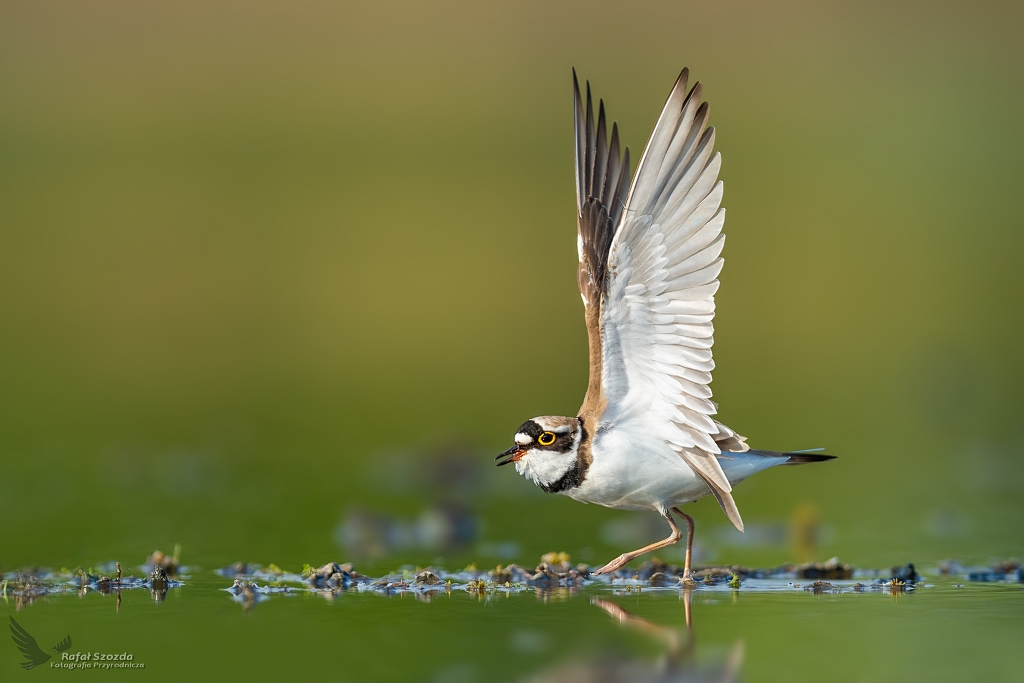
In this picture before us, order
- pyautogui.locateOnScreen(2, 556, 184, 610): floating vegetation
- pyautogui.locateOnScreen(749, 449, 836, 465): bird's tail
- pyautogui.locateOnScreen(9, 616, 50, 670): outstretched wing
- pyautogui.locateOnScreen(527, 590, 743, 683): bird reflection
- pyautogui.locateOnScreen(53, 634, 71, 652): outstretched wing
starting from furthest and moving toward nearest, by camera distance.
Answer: pyautogui.locateOnScreen(749, 449, 836, 465): bird's tail → pyautogui.locateOnScreen(2, 556, 184, 610): floating vegetation → pyautogui.locateOnScreen(53, 634, 71, 652): outstretched wing → pyautogui.locateOnScreen(9, 616, 50, 670): outstretched wing → pyautogui.locateOnScreen(527, 590, 743, 683): bird reflection

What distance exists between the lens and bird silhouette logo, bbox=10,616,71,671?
6.63 metres

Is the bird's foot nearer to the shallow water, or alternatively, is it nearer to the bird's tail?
the shallow water

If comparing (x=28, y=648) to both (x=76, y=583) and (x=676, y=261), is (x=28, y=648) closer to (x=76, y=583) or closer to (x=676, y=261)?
(x=76, y=583)

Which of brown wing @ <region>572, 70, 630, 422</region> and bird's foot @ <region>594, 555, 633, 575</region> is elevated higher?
brown wing @ <region>572, 70, 630, 422</region>

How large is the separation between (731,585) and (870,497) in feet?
14.2

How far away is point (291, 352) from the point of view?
61.5ft

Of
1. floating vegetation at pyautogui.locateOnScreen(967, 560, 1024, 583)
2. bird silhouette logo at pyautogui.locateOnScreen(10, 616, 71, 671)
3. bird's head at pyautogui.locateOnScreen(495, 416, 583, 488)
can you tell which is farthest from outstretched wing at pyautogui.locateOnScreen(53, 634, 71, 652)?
floating vegetation at pyautogui.locateOnScreen(967, 560, 1024, 583)

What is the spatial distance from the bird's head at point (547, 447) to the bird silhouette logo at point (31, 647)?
10.3ft

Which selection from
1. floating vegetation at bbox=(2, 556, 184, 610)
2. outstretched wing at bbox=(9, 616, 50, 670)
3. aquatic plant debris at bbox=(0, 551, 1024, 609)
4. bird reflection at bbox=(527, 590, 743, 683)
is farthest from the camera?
aquatic plant debris at bbox=(0, 551, 1024, 609)

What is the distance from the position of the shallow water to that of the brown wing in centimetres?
164

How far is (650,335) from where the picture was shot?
8.65 metres

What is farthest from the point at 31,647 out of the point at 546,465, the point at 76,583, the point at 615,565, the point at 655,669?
the point at 615,565

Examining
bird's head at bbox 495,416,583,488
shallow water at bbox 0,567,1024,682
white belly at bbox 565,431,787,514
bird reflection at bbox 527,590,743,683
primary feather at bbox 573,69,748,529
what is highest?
primary feather at bbox 573,69,748,529

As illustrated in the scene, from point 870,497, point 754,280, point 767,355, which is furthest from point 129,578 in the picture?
point 754,280
